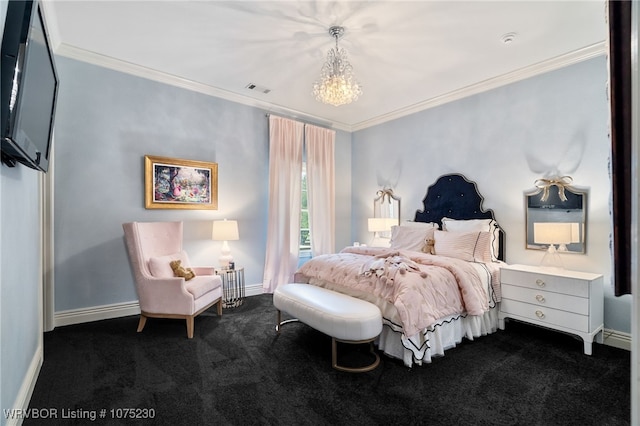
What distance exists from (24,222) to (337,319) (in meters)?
2.21

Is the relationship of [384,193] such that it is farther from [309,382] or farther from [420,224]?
[309,382]

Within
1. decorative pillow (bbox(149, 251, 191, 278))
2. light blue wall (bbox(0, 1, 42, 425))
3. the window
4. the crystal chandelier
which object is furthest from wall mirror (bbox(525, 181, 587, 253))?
light blue wall (bbox(0, 1, 42, 425))

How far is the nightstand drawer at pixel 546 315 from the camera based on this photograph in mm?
2721

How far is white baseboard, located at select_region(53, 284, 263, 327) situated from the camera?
3.24 metres

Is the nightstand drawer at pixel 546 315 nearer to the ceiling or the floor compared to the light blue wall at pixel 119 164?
nearer to the floor

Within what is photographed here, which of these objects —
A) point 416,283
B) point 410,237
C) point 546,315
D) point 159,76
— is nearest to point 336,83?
point 416,283

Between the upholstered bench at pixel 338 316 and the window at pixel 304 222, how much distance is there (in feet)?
7.76

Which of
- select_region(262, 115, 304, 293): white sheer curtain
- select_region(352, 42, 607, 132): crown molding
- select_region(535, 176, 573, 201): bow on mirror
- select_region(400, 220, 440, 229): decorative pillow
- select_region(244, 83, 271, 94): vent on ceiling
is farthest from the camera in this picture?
select_region(262, 115, 304, 293): white sheer curtain

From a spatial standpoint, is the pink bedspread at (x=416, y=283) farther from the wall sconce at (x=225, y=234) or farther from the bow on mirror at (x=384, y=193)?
the bow on mirror at (x=384, y=193)

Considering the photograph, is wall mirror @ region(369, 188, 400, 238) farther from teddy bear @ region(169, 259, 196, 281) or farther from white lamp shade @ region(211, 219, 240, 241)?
teddy bear @ region(169, 259, 196, 281)

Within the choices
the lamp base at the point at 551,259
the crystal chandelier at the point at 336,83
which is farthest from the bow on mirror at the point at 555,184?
the crystal chandelier at the point at 336,83

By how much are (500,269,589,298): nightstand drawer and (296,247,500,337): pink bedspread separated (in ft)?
1.15

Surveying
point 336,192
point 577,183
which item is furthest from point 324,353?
point 336,192

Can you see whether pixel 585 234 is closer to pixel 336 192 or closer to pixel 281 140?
pixel 336 192
